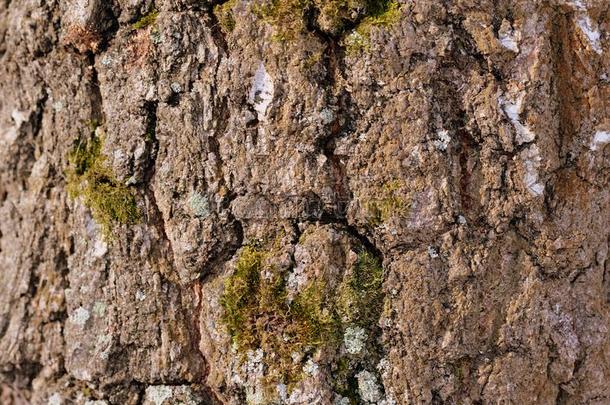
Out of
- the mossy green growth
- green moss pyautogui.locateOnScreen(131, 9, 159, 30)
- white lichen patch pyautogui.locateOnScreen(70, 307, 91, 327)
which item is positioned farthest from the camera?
white lichen patch pyautogui.locateOnScreen(70, 307, 91, 327)

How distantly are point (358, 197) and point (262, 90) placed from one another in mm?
376

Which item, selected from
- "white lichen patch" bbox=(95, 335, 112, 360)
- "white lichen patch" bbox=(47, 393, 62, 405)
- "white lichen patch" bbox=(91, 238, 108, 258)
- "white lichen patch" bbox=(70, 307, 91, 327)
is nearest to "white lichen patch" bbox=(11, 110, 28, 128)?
"white lichen patch" bbox=(91, 238, 108, 258)

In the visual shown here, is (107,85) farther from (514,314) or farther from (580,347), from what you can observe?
(580,347)

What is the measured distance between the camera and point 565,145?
1734 mm

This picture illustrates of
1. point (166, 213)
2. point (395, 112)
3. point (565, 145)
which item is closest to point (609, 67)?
point (565, 145)

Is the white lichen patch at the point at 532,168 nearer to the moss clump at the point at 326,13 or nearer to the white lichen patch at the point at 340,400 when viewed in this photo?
the moss clump at the point at 326,13

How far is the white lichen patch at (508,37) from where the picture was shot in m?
1.67

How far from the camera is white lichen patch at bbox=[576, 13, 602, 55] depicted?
1.72 metres

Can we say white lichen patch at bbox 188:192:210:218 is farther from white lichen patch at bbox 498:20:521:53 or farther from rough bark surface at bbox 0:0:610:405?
white lichen patch at bbox 498:20:521:53

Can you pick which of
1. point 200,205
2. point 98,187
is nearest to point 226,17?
point 200,205

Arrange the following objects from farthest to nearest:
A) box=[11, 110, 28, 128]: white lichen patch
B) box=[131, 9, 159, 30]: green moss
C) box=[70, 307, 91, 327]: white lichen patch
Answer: box=[11, 110, 28, 128]: white lichen patch < box=[70, 307, 91, 327]: white lichen patch < box=[131, 9, 159, 30]: green moss

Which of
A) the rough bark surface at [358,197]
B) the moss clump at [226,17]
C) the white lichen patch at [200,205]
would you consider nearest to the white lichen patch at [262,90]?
the rough bark surface at [358,197]

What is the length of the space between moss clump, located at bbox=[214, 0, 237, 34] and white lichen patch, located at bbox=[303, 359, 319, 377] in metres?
0.90

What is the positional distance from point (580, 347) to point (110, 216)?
1361mm
